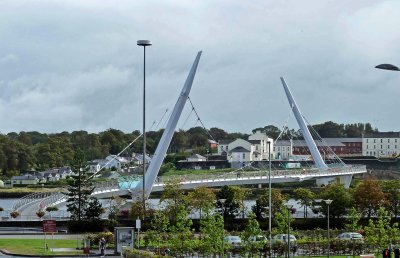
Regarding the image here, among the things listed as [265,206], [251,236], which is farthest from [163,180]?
[251,236]

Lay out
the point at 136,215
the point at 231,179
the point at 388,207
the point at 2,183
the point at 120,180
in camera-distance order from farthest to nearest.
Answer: the point at 2,183 < the point at 231,179 < the point at 120,180 < the point at 388,207 < the point at 136,215

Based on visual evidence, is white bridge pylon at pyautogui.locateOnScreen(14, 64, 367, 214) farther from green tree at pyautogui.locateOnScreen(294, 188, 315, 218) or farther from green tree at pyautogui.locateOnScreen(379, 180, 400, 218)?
green tree at pyautogui.locateOnScreen(379, 180, 400, 218)

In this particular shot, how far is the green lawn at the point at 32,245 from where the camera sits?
51.8 meters

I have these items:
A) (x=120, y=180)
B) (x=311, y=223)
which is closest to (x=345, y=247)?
(x=311, y=223)

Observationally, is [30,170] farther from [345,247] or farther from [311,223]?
[345,247]

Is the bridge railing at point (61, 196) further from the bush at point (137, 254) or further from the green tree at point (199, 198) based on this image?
the bush at point (137, 254)

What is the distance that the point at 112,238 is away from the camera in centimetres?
5650

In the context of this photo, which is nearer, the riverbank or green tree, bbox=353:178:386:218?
green tree, bbox=353:178:386:218

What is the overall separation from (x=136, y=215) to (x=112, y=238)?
12763mm

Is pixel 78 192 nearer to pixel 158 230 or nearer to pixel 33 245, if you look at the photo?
pixel 33 245

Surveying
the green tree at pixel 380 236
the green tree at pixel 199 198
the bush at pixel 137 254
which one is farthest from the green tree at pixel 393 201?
the bush at pixel 137 254

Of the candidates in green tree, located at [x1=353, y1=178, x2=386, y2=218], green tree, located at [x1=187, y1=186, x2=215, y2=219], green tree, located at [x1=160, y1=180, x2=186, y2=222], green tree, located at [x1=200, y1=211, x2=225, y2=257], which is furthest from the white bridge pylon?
green tree, located at [x1=200, y1=211, x2=225, y2=257]

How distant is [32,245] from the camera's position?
56344 millimetres

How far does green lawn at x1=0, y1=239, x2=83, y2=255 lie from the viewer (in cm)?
5184
